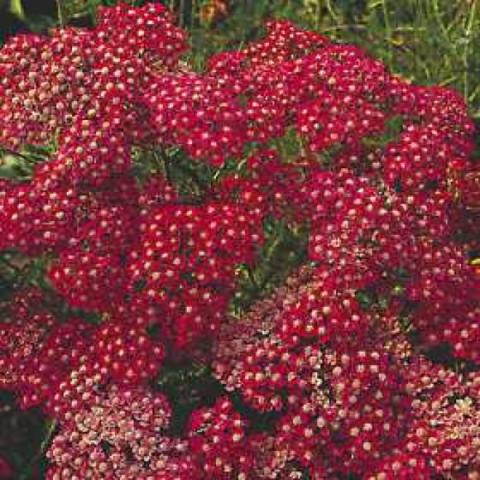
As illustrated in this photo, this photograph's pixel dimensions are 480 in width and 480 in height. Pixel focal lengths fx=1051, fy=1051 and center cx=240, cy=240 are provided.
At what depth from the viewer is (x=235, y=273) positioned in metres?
2.76

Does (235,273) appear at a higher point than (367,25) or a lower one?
higher

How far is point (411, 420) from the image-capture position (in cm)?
268

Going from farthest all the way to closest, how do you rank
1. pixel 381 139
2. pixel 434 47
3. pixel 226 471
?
pixel 434 47 < pixel 381 139 < pixel 226 471

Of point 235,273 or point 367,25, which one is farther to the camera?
point 367,25

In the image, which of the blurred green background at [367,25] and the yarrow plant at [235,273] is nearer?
the yarrow plant at [235,273]

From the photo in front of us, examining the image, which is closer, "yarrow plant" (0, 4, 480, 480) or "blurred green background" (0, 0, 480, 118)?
"yarrow plant" (0, 4, 480, 480)

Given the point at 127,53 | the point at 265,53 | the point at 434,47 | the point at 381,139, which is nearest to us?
the point at 127,53

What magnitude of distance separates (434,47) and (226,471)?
2925mm

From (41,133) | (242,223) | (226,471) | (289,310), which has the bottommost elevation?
(226,471)

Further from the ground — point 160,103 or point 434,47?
point 160,103

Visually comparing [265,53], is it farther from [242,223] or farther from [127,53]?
[242,223]

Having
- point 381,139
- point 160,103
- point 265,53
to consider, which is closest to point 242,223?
point 160,103

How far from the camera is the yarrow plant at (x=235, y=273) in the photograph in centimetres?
262

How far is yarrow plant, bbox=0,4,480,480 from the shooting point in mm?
2621
